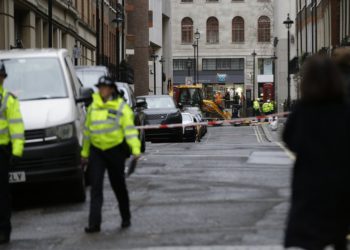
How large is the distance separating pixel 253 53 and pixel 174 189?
9677cm

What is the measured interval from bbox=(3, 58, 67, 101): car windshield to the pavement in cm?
155

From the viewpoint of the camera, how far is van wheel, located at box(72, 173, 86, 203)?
13141mm

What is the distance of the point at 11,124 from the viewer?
1040 cm

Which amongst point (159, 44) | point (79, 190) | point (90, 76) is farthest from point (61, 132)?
point (159, 44)

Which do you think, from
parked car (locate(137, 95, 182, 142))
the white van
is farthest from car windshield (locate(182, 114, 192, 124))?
the white van

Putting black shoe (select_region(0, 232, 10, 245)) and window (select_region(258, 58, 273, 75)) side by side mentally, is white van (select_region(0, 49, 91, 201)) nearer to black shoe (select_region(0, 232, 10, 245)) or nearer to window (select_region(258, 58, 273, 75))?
black shoe (select_region(0, 232, 10, 245))

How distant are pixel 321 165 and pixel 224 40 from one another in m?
116

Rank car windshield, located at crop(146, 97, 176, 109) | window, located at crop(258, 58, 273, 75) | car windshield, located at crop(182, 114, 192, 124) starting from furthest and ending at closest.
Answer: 1. window, located at crop(258, 58, 273, 75)
2. car windshield, located at crop(182, 114, 192, 124)
3. car windshield, located at crop(146, 97, 176, 109)

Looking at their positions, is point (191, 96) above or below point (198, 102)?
above

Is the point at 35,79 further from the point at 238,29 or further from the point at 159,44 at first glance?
the point at 238,29

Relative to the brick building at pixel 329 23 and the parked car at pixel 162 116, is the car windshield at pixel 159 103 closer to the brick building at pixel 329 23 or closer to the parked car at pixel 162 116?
the parked car at pixel 162 116

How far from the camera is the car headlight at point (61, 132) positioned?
41.6 feet

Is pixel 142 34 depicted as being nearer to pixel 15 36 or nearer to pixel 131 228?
pixel 15 36

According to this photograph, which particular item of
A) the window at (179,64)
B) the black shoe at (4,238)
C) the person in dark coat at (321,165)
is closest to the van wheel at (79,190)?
the black shoe at (4,238)
